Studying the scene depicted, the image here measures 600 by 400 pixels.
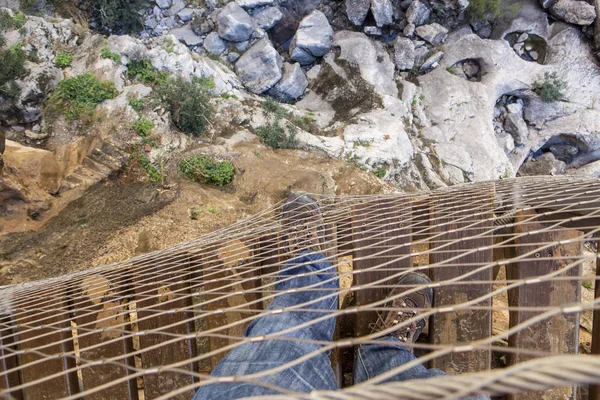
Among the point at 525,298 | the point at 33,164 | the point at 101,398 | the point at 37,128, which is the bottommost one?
the point at 101,398

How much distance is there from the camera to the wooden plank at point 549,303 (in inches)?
52.4

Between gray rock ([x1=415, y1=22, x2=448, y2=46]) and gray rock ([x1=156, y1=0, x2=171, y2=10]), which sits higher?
gray rock ([x1=156, y1=0, x2=171, y2=10])

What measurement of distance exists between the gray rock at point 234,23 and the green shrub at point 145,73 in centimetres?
171

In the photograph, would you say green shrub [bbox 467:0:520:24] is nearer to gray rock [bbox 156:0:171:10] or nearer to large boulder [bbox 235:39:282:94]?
large boulder [bbox 235:39:282:94]

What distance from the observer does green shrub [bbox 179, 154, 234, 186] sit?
4.33 metres

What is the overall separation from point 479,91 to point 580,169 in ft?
10.6

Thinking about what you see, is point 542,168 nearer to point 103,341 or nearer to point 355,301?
point 355,301

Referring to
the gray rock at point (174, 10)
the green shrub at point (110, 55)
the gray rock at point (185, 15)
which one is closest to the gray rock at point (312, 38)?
the gray rock at point (185, 15)

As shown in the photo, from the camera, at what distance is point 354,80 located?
21.4ft

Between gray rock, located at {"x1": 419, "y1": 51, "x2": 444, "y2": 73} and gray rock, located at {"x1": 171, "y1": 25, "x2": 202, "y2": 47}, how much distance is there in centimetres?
440

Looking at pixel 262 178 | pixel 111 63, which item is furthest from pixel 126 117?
pixel 262 178

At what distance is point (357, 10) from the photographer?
22.4ft

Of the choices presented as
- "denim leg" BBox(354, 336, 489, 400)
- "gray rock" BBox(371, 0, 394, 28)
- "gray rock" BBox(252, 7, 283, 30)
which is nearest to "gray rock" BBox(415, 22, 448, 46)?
"gray rock" BBox(371, 0, 394, 28)

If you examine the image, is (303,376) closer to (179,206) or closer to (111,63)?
(179,206)
